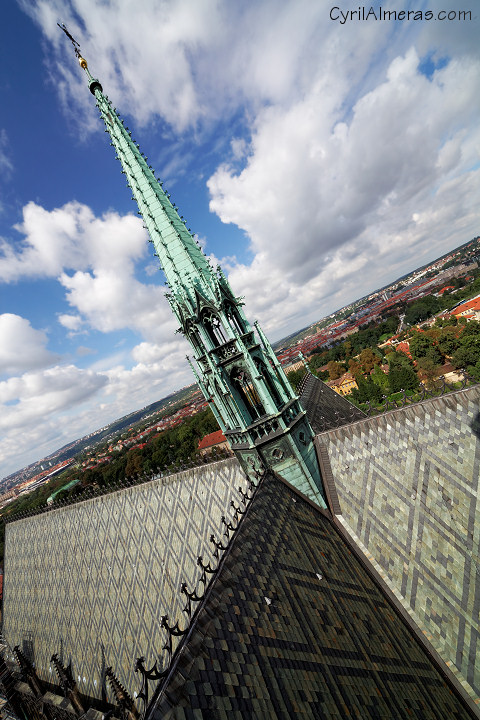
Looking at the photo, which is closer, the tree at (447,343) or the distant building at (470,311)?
the tree at (447,343)

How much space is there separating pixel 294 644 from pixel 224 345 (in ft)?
33.8

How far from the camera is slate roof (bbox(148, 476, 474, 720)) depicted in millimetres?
5723

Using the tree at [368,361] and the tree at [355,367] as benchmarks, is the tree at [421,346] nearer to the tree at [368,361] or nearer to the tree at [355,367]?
the tree at [368,361]

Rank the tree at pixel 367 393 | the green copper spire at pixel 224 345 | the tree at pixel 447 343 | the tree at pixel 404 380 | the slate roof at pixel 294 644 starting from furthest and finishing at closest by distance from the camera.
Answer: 1. the tree at pixel 447 343
2. the tree at pixel 367 393
3. the tree at pixel 404 380
4. the green copper spire at pixel 224 345
5. the slate roof at pixel 294 644

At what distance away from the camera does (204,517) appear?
1597cm

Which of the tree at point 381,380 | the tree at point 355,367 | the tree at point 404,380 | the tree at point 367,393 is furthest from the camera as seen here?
the tree at point 355,367

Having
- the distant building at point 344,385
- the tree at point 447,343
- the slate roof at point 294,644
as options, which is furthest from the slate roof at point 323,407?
the distant building at point 344,385

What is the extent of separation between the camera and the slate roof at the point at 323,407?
71.5 ft

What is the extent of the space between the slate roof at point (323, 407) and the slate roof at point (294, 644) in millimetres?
9750

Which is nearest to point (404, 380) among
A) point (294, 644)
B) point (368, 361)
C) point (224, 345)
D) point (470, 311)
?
A: point (368, 361)

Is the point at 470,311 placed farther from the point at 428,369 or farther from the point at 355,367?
the point at 428,369

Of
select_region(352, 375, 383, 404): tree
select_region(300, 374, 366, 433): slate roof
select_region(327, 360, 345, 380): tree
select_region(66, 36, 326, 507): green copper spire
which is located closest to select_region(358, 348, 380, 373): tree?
select_region(327, 360, 345, 380): tree

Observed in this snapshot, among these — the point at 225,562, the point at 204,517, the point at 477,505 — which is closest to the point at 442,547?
the point at 477,505

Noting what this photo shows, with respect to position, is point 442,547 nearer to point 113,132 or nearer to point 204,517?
point 204,517
